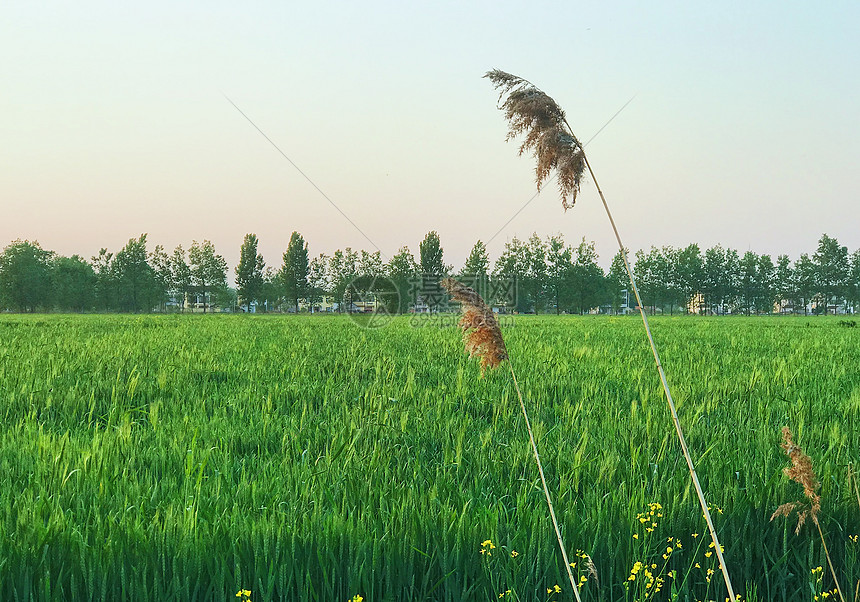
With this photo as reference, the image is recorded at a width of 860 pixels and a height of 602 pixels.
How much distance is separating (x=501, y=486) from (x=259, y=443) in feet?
6.33

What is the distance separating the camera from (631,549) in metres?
2.37

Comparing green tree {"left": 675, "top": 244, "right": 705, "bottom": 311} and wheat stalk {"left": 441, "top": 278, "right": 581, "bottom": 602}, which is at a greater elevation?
green tree {"left": 675, "top": 244, "right": 705, "bottom": 311}

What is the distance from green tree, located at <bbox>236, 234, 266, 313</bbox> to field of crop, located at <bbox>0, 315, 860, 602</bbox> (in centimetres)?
8182

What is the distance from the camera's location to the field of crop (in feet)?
7.12

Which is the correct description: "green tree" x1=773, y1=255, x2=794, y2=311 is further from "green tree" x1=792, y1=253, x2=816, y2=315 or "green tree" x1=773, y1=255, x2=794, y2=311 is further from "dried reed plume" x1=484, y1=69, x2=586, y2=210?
"dried reed plume" x1=484, y1=69, x2=586, y2=210

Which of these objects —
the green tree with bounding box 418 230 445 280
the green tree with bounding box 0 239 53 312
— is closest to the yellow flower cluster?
the green tree with bounding box 418 230 445 280

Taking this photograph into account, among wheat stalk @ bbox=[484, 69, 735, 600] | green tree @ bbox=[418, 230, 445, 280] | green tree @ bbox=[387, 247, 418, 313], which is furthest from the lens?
green tree @ bbox=[418, 230, 445, 280]

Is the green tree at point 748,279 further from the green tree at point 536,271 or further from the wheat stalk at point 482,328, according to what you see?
the wheat stalk at point 482,328

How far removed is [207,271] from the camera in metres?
88.9

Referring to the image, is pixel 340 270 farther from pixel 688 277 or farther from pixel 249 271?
pixel 688 277

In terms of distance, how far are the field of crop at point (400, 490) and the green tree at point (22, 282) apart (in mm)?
90706

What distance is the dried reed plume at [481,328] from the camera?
2350 mm

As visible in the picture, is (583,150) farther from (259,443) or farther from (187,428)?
(187,428)

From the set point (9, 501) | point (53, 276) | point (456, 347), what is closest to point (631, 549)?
point (9, 501)
